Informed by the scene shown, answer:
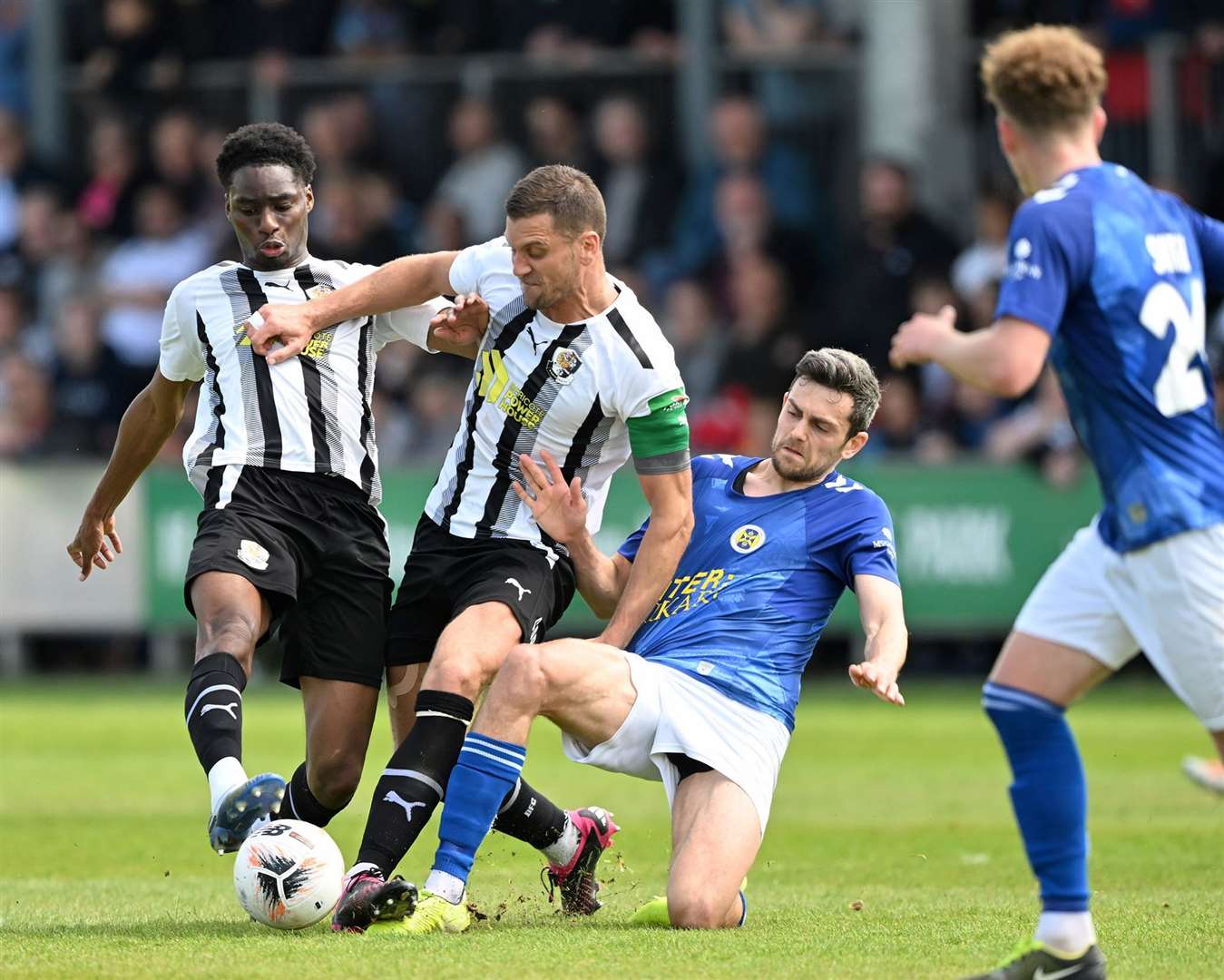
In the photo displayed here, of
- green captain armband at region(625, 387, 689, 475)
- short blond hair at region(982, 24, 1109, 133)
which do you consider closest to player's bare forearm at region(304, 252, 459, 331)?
green captain armband at region(625, 387, 689, 475)

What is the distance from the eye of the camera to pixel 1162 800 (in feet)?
32.5

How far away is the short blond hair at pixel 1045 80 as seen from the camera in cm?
478

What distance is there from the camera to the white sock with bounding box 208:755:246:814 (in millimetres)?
5609

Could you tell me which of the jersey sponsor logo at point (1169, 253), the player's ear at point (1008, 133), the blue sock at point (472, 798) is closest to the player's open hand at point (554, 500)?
the blue sock at point (472, 798)

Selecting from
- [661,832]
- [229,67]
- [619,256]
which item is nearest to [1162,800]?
[661,832]

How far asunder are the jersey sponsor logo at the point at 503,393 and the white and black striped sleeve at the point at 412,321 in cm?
34

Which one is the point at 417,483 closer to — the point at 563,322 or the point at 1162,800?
the point at 1162,800

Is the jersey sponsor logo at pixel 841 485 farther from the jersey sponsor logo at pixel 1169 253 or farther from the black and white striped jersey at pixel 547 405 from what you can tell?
the jersey sponsor logo at pixel 1169 253

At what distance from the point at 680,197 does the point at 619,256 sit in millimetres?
767

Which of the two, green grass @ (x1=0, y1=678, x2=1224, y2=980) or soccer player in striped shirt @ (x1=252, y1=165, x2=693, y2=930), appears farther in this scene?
soccer player in striped shirt @ (x1=252, y1=165, x2=693, y2=930)

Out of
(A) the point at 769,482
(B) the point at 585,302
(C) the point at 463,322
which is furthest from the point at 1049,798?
(C) the point at 463,322

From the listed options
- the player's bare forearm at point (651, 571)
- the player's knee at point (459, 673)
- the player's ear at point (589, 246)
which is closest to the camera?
the player's knee at point (459, 673)

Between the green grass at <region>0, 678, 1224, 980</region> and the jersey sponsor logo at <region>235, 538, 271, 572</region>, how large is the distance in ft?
3.63

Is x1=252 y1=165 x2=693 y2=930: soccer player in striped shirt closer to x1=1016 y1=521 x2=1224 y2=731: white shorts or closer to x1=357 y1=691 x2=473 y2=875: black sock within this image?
x1=357 y1=691 x2=473 y2=875: black sock
